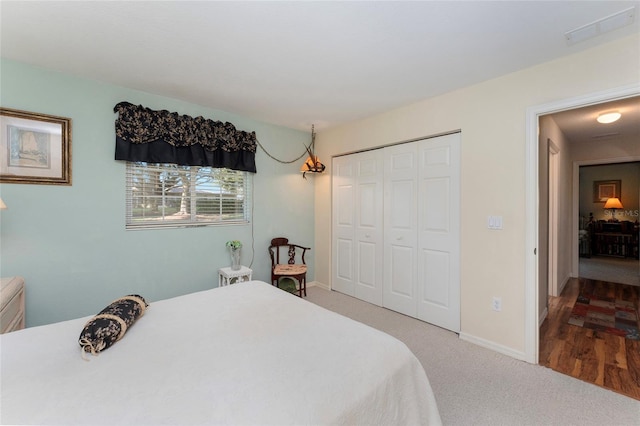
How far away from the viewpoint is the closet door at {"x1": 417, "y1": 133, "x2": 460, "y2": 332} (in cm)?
294

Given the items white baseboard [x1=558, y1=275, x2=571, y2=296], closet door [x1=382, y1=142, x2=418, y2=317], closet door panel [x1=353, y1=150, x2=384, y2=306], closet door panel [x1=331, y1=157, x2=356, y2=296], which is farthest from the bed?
white baseboard [x1=558, y1=275, x2=571, y2=296]

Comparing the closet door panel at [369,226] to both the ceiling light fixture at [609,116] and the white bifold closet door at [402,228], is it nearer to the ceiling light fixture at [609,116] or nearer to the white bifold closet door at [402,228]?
the white bifold closet door at [402,228]

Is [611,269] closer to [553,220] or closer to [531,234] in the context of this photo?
[553,220]

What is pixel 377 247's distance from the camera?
373cm

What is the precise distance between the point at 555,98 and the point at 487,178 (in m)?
0.78

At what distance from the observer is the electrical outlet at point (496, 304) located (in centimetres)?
259

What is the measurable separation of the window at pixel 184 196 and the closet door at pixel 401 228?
6.16 ft

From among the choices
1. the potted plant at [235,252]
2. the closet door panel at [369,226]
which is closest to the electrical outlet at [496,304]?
the closet door panel at [369,226]

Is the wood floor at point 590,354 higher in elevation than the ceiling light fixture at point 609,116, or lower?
lower

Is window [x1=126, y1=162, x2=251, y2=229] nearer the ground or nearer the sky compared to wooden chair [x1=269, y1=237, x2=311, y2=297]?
nearer the sky

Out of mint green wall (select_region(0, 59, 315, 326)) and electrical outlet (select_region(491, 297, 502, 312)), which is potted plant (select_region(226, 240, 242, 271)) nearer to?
mint green wall (select_region(0, 59, 315, 326))

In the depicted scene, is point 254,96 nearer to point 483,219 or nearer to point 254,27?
point 254,27

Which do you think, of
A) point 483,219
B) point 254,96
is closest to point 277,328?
point 483,219

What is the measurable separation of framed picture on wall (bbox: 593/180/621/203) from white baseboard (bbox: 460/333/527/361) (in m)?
7.11
